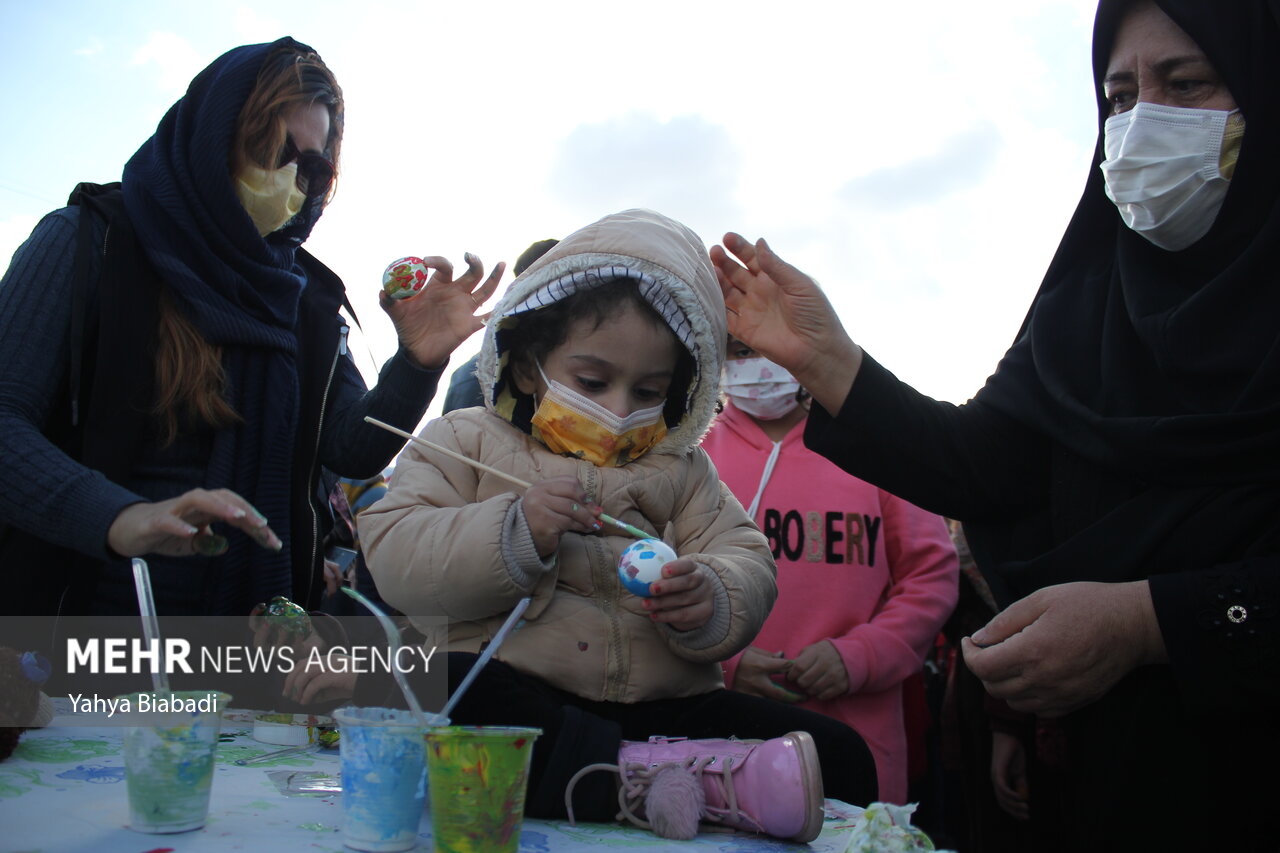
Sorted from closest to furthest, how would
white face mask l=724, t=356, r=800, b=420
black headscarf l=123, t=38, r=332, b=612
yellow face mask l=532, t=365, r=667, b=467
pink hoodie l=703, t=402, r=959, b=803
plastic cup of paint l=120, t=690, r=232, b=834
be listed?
plastic cup of paint l=120, t=690, r=232, b=834 → yellow face mask l=532, t=365, r=667, b=467 → black headscarf l=123, t=38, r=332, b=612 → pink hoodie l=703, t=402, r=959, b=803 → white face mask l=724, t=356, r=800, b=420

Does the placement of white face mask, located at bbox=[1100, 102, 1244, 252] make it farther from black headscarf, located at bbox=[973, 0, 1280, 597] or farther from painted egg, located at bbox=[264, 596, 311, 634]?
painted egg, located at bbox=[264, 596, 311, 634]

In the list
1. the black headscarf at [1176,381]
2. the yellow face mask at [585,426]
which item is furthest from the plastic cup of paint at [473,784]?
the black headscarf at [1176,381]

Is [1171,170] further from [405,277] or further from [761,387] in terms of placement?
[405,277]

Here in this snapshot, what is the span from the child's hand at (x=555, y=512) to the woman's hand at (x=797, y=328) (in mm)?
598

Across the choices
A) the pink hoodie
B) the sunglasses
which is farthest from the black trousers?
the sunglasses

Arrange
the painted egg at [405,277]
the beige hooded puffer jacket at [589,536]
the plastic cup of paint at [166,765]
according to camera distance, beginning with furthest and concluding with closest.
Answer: the painted egg at [405,277]
the beige hooded puffer jacket at [589,536]
the plastic cup of paint at [166,765]

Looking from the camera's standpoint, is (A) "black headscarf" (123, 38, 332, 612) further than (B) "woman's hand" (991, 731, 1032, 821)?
No

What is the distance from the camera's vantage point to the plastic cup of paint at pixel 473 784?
142cm

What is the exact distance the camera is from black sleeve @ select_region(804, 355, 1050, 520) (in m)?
2.34

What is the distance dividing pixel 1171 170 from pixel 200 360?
2.51 meters

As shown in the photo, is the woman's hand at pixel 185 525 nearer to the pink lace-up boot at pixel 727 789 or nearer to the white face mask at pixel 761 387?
the pink lace-up boot at pixel 727 789

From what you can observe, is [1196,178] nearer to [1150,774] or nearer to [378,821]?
[1150,774]

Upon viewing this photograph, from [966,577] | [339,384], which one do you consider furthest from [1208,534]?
[966,577]

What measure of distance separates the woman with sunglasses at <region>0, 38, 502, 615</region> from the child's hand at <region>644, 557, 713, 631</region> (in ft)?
3.04
